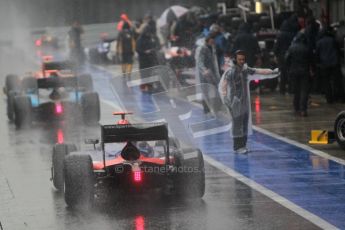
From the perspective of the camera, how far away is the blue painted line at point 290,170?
48.4 ft

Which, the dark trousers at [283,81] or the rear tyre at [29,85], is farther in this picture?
the dark trousers at [283,81]

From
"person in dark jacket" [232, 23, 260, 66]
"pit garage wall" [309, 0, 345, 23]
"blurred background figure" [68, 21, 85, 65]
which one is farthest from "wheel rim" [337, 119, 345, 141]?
"blurred background figure" [68, 21, 85, 65]

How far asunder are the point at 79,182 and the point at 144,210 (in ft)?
2.87

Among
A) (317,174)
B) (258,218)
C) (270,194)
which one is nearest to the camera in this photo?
(258,218)

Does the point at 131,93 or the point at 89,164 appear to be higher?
the point at 89,164

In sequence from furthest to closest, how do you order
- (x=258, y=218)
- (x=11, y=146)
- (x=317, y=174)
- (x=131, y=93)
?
(x=131, y=93)
(x=11, y=146)
(x=317, y=174)
(x=258, y=218)

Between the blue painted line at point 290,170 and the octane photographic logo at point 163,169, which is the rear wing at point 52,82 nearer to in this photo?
the blue painted line at point 290,170

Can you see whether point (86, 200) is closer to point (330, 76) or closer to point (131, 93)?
point (330, 76)

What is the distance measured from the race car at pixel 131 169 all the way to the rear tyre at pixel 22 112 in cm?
939

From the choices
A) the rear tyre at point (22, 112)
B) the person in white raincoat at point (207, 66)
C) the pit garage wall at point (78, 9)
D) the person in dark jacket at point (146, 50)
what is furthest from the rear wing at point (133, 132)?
the pit garage wall at point (78, 9)

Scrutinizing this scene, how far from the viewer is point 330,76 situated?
1046 inches

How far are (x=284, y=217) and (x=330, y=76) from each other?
13.1m

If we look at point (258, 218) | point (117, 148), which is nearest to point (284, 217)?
point (258, 218)

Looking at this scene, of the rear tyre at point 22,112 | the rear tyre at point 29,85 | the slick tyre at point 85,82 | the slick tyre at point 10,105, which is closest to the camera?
the rear tyre at point 22,112
